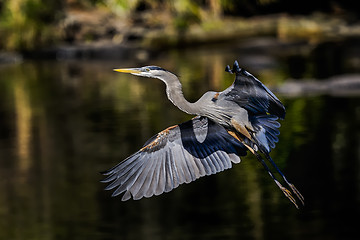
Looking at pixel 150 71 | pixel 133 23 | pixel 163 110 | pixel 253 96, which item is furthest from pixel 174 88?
pixel 133 23

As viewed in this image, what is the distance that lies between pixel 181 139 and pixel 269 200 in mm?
10905

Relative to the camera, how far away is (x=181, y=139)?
17.6ft

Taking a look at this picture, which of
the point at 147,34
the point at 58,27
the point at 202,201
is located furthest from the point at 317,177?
the point at 58,27

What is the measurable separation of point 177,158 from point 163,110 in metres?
16.8

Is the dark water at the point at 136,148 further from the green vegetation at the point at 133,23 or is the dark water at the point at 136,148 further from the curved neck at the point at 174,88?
the curved neck at the point at 174,88

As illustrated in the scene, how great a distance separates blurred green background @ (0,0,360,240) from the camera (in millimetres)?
15062

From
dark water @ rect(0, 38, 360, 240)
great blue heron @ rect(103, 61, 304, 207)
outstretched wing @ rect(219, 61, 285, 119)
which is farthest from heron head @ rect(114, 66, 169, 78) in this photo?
dark water @ rect(0, 38, 360, 240)

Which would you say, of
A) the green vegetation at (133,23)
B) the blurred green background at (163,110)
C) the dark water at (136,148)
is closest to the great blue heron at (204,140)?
the blurred green background at (163,110)

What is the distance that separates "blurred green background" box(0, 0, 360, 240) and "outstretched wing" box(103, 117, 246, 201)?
1.25m

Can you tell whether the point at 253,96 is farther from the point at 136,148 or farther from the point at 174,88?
the point at 136,148

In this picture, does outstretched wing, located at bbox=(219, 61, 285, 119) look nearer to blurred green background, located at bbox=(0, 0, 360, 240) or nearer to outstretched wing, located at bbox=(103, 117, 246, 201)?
outstretched wing, located at bbox=(103, 117, 246, 201)

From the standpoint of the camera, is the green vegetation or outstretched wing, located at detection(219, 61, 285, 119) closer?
outstretched wing, located at detection(219, 61, 285, 119)

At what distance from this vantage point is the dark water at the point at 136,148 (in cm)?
1468

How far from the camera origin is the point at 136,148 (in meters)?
18.6
